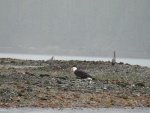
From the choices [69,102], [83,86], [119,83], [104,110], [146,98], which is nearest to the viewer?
[104,110]

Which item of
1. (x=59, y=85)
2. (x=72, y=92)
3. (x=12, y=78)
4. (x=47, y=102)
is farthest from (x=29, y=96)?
(x=12, y=78)

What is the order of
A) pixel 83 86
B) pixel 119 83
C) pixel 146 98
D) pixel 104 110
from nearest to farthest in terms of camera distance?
pixel 104 110, pixel 146 98, pixel 83 86, pixel 119 83

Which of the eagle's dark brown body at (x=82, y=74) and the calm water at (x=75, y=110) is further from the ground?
the eagle's dark brown body at (x=82, y=74)

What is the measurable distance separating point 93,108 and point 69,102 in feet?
6.24

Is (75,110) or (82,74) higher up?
(82,74)

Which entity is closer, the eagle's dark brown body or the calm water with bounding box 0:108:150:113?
the calm water with bounding box 0:108:150:113

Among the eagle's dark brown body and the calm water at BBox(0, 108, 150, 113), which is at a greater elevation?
the eagle's dark brown body

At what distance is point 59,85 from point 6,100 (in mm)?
8059

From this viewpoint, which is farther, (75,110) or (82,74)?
(82,74)

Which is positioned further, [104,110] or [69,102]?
[69,102]

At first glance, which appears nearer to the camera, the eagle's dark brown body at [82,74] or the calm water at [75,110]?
the calm water at [75,110]

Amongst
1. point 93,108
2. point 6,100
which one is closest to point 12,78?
point 6,100

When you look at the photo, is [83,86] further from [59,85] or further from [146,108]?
[146,108]

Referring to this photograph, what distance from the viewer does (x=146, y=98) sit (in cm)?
2873
